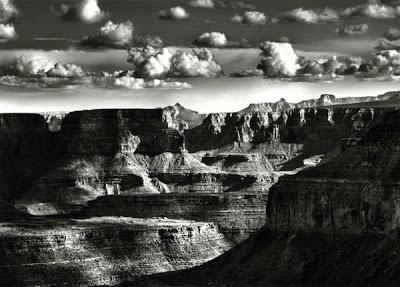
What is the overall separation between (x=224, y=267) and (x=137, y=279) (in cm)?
955

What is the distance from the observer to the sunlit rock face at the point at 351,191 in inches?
6860

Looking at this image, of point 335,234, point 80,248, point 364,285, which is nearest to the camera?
point 364,285

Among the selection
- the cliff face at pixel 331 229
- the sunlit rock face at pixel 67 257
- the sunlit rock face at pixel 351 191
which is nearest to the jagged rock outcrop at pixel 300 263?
the cliff face at pixel 331 229

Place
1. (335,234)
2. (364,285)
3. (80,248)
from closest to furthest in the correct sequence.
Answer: (364,285), (335,234), (80,248)

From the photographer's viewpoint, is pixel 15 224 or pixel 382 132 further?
pixel 15 224

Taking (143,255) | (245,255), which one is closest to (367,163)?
(245,255)

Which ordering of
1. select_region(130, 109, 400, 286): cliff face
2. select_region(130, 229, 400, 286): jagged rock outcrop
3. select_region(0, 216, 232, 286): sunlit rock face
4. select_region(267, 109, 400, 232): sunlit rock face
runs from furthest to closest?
select_region(0, 216, 232, 286): sunlit rock face < select_region(267, 109, 400, 232): sunlit rock face < select_region(130, 109, 400, 286): cliff face < select_region(130, 229, 400, 286): jagged rock outcrop

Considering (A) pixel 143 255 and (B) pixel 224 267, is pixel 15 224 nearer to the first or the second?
(A) pixel 143 255

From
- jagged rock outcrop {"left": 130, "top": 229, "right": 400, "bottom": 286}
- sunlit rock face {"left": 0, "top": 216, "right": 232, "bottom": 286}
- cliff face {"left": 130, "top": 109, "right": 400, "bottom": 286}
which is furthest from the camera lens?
sunlit rock face {"left": 0, "top": 216, "right": 232, "bottom": 286}

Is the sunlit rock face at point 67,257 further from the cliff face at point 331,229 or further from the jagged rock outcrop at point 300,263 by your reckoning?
the cliff face at point 331,229

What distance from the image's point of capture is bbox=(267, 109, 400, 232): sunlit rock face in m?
174

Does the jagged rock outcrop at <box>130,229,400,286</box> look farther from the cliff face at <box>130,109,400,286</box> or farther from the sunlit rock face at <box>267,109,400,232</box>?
the sunlit rock face at <box>267,109,400,232</box>

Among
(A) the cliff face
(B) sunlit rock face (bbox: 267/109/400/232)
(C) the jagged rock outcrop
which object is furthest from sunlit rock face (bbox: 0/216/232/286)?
(B) sunlit rock face (bbox: 267/109/400/232)

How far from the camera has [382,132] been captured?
598 feet
